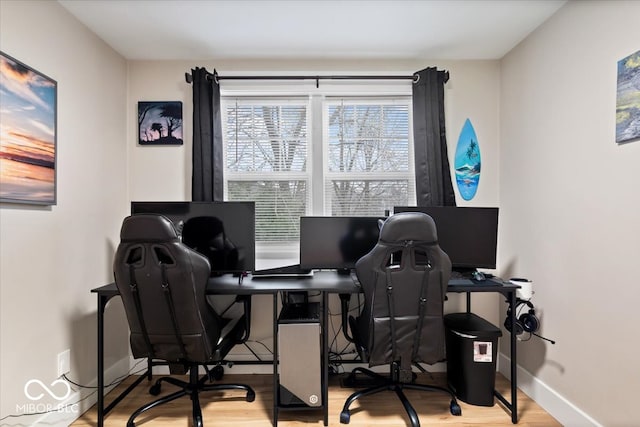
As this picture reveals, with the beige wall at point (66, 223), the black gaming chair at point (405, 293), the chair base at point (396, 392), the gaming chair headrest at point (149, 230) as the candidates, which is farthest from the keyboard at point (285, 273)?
the beige wall at point (66, 223)

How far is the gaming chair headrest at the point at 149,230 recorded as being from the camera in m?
1.45

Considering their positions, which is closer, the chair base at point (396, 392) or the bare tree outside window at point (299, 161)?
the chair base at point (396, 392)

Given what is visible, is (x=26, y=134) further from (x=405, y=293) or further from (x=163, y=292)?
(x=405, y=293)

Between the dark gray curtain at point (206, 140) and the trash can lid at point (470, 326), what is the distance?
6.28 feet

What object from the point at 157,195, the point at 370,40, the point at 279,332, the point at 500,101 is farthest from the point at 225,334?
the point at 500,101

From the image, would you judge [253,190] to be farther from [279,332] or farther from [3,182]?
[3,182]

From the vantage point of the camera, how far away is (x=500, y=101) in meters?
2.35

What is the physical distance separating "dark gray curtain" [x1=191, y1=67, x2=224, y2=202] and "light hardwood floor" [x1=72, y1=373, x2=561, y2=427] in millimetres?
1417

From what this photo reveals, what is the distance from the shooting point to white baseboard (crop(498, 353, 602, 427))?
1611mm

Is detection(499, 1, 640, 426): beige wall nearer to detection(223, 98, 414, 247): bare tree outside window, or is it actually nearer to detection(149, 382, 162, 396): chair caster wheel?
detection(223, 98, 414, 247): bare tree outside window

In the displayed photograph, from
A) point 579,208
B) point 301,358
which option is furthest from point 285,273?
point 579,208

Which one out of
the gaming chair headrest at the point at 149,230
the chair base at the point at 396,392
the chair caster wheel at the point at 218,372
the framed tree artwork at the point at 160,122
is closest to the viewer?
the gaming chair headrest at the point at 149,230

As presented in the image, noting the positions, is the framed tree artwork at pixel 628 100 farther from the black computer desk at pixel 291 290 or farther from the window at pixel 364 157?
the window at pixel 364 157

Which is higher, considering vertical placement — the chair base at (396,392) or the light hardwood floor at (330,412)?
the chair base at (396,392)
